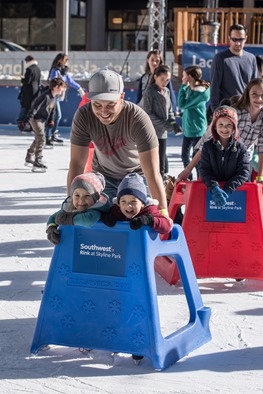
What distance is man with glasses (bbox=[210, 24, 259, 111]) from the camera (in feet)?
24.8

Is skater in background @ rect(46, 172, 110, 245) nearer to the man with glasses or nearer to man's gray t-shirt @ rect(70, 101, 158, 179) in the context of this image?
man's gray t-shirt @ rect(70, 101, 158, 179)

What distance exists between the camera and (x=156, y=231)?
3857mm

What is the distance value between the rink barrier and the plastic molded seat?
1452mm

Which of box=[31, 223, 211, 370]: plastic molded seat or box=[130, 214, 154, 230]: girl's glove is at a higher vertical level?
box=[130, 214, 154, 230]: girl's glove

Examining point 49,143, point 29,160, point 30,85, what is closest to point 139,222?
point 29,160

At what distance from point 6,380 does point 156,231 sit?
879 mm

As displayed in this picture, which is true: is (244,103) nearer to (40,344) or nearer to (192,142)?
(40,344)

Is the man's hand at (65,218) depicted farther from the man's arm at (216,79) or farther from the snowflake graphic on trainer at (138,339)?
the man's arm at (216,79)

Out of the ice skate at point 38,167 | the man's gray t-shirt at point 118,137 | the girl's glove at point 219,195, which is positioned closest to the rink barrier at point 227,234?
the girl's glove at point 219,195

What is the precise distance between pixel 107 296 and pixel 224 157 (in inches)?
71.7

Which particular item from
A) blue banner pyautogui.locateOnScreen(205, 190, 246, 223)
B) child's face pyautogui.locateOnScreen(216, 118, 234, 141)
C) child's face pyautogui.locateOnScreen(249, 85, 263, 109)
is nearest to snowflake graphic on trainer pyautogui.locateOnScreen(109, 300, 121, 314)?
blue banner pyautogui.locateOnScreen(205, 190, 246, 223)

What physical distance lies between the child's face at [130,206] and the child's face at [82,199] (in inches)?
5.6

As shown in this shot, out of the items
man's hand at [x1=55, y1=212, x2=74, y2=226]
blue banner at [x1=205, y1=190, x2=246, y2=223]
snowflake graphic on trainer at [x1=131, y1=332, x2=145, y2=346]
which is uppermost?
man's hand at [x1=55, y1=212, x2=74, y2=226]

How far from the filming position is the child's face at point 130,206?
385cm
